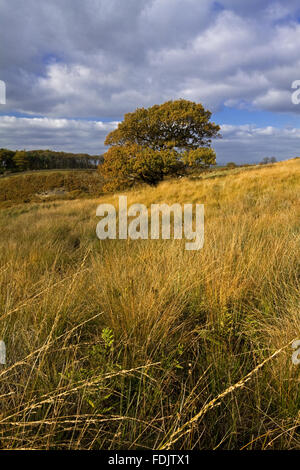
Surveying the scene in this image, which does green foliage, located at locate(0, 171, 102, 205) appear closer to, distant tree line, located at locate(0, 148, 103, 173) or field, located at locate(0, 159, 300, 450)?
distant tree line, located at locate(0, 148, 103, 173)

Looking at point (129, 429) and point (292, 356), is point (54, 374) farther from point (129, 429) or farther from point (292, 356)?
point (292, 356)

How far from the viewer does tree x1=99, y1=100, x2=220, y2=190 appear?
14922 millimetres

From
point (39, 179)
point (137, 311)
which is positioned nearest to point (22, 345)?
point (137, 311)

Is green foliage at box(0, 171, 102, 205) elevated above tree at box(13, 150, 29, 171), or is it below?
below

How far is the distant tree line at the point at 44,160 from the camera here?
218 ft

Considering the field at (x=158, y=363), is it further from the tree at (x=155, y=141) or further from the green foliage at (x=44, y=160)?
the green foliage at (x=44, y=160)

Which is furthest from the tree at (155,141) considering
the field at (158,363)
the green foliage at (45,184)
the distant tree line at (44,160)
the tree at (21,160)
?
the tree at (21,160)

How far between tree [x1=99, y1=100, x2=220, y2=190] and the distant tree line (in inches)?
2045

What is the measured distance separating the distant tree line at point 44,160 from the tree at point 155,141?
170ft

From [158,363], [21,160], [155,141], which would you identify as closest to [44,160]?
[21,160]

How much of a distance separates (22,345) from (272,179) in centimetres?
1069

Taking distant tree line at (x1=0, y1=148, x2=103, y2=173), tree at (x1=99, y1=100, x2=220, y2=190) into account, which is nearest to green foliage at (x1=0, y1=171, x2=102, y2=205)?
distant tree line at (x1=0, y1=148, x2=103, y2=173)

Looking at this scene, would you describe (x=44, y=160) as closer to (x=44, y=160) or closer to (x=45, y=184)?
(x=44, y=160)

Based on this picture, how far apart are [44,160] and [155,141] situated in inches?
2794
